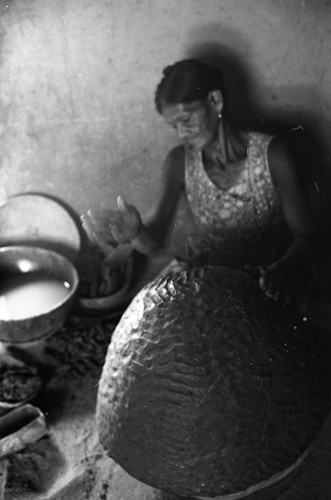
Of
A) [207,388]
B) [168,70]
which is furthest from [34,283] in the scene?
[207,388]

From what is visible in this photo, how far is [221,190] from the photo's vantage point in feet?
9.09

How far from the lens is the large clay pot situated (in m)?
1.74

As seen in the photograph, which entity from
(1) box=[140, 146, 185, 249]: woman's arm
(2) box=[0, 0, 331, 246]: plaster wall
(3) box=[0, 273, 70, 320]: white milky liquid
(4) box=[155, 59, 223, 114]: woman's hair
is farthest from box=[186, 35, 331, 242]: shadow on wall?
(3) box=[0, 273, 70, 320]: white milky liquid

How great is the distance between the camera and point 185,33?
8.89ft

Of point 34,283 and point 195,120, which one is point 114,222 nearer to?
point 195,120

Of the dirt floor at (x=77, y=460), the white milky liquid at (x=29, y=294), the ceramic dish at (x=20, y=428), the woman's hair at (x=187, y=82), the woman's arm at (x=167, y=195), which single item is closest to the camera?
the dirt floor at (x=77, y=460)

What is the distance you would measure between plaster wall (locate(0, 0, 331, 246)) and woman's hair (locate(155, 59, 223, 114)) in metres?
0.14

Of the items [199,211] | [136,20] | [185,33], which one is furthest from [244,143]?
[136,20]

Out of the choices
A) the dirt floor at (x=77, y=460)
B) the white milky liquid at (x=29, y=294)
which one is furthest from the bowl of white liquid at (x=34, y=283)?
the dirt floor at (x=77, y=460)

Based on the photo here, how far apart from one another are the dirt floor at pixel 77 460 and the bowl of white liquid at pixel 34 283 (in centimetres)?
23

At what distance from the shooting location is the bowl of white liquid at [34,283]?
2987 mm

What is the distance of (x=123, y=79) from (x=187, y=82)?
1.85 feet

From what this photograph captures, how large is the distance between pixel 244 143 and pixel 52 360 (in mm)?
1453

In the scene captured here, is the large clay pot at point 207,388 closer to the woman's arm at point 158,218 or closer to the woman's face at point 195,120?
the woman's arm at point 158,218
